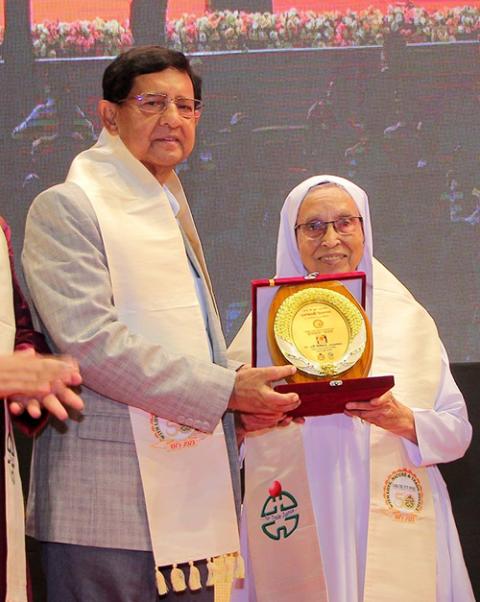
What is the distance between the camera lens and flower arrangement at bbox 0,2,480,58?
14.1 ft

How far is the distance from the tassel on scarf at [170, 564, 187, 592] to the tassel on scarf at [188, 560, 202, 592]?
0.10 ft

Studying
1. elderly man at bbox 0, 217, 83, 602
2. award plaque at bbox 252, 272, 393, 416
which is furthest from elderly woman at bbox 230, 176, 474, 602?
elderly man at bbox 0, 217, 83, 602

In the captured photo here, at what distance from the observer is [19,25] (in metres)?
4.29

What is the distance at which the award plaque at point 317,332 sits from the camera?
279 cm

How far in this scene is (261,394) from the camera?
2.64 meters

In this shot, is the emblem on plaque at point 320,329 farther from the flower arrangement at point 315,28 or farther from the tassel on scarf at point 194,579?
the flower arrangement at point 315,28

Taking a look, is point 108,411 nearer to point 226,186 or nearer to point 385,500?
point 385,500

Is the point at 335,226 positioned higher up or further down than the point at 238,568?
higher up

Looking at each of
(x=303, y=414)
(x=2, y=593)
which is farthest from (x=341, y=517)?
(x=2, y=593)

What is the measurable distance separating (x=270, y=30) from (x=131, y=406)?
2.36 m

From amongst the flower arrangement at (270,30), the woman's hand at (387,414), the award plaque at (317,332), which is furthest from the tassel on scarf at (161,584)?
the flower arrangement at (270,30)

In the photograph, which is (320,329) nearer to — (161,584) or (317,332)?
(317,332)

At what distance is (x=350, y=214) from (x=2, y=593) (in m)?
1.76

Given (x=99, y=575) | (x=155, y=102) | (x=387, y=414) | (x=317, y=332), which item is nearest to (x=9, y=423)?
(x=99, y=575)
